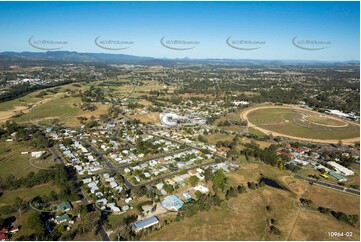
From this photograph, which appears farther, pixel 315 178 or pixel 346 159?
pixel 346 159

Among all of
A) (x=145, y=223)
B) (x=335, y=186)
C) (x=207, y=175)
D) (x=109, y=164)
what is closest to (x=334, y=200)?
(x=335, y=186)

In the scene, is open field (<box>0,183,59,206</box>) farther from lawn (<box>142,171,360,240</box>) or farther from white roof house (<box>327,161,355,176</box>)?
white roof house (<box>327,161,355,176</box>)

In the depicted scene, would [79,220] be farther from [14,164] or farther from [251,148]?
[251,148]

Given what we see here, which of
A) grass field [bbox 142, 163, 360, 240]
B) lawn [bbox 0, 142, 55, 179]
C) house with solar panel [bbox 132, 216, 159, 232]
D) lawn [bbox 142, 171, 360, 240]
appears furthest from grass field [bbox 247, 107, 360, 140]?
lawn [bbox 0, 142, 55, 179]

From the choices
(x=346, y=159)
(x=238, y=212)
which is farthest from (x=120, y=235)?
(x=346, y=159)

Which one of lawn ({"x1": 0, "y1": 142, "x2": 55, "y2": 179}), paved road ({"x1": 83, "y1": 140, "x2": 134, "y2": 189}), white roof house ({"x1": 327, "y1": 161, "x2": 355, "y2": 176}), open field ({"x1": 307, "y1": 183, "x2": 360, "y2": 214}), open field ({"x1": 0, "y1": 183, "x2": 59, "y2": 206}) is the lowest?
lawn ({"x1": 0, "y1": 142, "x2": 55, "y2": 179})

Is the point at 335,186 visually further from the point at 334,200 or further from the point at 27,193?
the point at 27,193
